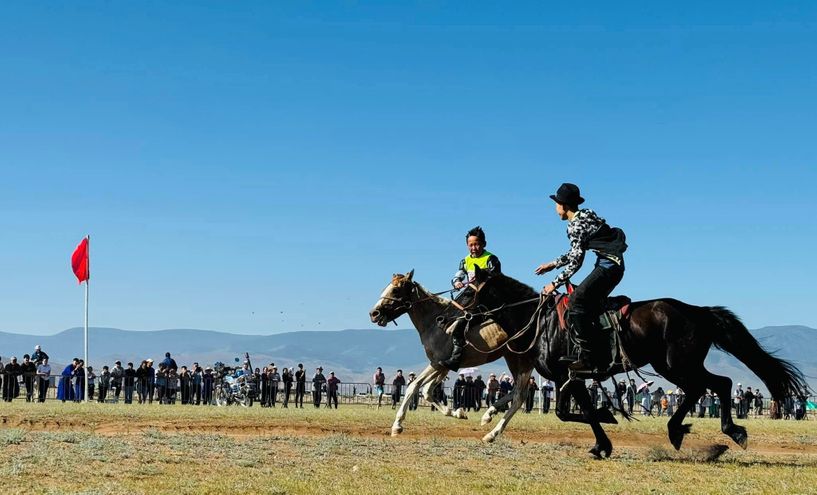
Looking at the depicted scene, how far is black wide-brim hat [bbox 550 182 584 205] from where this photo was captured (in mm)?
14203

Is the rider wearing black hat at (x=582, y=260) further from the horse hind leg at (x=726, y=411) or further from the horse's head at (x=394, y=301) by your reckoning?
the horse's head at (x=394, y=301)

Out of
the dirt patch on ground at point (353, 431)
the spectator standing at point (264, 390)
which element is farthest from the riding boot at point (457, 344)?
the spectator standing at point (264, 390)

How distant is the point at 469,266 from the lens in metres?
17.5

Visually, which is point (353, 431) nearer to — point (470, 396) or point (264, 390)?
point (264, 390)

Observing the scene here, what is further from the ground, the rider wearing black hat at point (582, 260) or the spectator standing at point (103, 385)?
the rider wearing black hat at point (582, 260)

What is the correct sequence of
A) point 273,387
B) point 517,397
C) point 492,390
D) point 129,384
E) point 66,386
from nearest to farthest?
point 517,397 → point 66,386 → point 129,384 → point 492,390 → point 273,387

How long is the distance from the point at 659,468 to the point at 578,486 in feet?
7.60

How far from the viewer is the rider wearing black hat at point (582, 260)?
545 inches

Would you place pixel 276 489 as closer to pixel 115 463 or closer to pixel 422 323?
pixel 115 463

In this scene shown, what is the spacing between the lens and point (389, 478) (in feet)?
37.1

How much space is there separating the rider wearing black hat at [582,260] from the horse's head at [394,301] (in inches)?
171

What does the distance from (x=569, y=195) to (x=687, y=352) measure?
2.61 metres

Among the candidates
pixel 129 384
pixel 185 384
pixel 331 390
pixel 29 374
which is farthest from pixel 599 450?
pixel 331 390

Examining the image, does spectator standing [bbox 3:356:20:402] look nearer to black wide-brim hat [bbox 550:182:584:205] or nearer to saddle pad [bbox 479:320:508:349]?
saddle pad [bbox 479:320:508:349]
